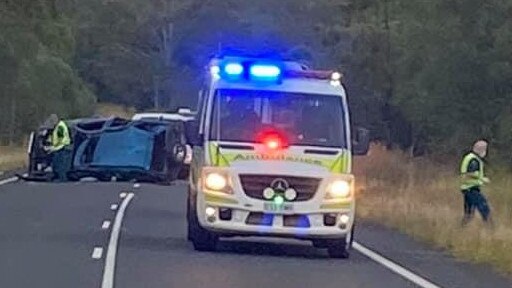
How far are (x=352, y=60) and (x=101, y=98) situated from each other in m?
46.9

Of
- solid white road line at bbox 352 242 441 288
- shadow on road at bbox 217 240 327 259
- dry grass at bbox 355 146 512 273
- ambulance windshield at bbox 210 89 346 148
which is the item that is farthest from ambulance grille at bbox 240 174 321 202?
dry grass at bbox 355 146 512 273

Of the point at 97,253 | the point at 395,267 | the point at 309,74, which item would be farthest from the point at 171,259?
the point at 309,74

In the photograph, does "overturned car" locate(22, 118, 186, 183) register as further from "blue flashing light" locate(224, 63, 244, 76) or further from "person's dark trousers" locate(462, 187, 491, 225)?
"blue flashing light" locate(224, 63, 244, 76)

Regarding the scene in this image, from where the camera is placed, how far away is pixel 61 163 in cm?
4178

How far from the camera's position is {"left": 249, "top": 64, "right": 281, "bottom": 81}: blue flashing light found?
21906mm

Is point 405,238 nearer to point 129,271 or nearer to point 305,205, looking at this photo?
point 305,205

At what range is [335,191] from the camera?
70.0 feet

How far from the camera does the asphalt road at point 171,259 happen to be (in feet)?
57.5

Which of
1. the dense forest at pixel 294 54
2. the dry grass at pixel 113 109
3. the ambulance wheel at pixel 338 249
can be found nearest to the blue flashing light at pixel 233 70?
the ambulance wheel at pixel 338 249

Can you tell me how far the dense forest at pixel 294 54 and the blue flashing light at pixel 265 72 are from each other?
21.7 feet

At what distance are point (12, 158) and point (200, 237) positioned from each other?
39588mm

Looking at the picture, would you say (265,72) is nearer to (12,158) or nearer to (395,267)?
(395,267)

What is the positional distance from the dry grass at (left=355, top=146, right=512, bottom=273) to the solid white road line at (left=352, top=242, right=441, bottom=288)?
1334 mm

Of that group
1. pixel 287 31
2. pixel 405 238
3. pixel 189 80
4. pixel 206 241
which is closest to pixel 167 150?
pixel 405 238
